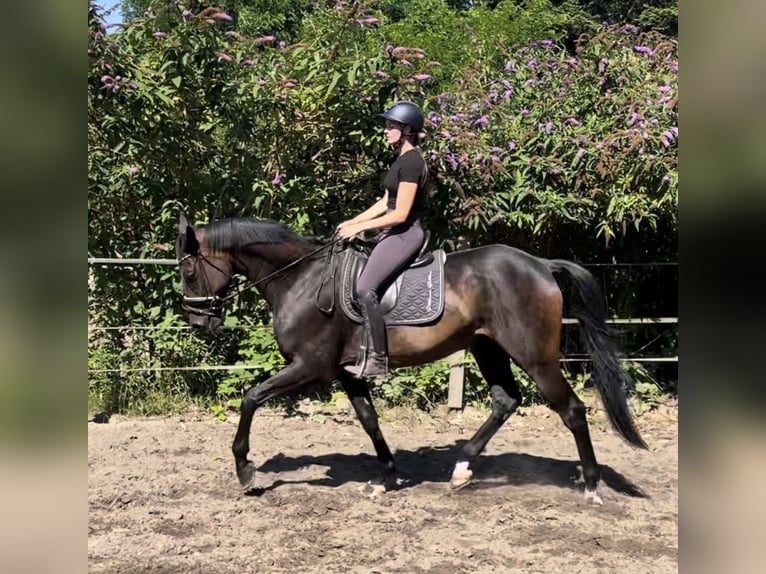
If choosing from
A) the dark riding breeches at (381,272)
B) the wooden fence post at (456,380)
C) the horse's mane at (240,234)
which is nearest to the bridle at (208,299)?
the horse's mane at (240,234)

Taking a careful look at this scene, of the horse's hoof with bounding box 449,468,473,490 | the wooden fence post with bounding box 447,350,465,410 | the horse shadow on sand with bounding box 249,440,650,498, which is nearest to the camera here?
the horse's hoof with bounding box 449,468,473,490

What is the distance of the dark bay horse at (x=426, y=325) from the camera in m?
4.39

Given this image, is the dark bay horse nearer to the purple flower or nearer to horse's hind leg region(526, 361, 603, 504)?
horse's hind leg region(526, 361, 603, 504)

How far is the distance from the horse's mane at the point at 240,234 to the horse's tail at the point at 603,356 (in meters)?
1.88

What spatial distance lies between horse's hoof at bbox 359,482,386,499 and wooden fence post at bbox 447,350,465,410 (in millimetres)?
2112

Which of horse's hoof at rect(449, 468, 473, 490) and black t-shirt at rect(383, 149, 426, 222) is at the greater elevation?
black t-shirt at rect(383, 149, 426, 222)

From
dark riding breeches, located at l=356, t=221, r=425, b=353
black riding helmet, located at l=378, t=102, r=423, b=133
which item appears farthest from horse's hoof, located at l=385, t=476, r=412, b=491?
black riding helmet, located at l=378, t=102, r=423, b=133

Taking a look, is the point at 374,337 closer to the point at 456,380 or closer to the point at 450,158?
the point at 456,380

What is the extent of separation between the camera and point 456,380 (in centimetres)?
666

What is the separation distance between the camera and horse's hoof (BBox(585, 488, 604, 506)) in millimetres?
4379

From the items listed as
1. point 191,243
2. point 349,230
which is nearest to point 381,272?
point 349,230

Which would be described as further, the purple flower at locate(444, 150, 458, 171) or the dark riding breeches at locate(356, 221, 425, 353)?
the purple flower at locate(444, 150, 458, 171)
